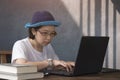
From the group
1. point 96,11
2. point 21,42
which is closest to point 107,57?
point 96,11

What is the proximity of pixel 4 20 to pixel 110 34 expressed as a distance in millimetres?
1937

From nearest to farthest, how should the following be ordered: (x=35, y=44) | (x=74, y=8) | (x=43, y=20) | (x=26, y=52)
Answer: (x=43, y=20), (x=26, y=52), (x=35, y=44), (x=74, y=8)

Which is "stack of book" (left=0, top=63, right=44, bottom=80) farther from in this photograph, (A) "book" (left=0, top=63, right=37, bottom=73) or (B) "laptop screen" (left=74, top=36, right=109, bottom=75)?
(B) "laptop screen" (left=74, top=36, right=109, bottom=75)

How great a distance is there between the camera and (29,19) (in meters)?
5.15

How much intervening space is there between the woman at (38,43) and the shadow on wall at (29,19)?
1.74 m

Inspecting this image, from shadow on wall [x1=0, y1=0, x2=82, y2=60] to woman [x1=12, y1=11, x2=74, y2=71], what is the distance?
1.74 m

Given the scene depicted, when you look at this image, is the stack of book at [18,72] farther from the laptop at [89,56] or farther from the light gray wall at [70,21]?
the light gray wall at [70,21]

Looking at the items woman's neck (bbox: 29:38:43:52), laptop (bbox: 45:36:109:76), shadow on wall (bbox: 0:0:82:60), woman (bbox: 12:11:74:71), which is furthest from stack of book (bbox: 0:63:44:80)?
shadow on wall (bbox: 0:0:82:60)

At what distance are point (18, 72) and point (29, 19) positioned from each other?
10.3ft

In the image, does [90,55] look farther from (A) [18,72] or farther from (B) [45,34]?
(A) [18,72]

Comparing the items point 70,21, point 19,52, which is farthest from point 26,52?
point 70,21

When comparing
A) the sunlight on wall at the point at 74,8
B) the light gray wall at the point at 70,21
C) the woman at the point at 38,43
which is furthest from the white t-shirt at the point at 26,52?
the sunlight on wall at the point at 74,8

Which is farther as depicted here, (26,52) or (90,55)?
(26,52)

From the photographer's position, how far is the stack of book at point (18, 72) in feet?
6.74
